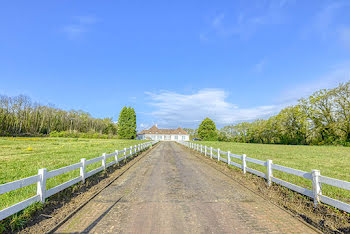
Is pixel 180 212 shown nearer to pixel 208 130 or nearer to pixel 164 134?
pixel 208 130

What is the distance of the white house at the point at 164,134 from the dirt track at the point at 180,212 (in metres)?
91.5

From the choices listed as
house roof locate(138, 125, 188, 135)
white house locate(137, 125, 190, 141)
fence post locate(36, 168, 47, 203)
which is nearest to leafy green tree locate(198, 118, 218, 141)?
white house locate(137, 125, 190, 141)

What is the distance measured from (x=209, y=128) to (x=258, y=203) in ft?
251

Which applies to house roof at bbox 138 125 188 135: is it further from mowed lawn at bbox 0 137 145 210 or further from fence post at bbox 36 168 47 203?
fence post at bbox 36 168 47 203

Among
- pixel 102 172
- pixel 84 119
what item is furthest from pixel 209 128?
pixel 102 172

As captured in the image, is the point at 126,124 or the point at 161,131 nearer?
the point at 126,124

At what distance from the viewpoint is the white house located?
99.1 metres

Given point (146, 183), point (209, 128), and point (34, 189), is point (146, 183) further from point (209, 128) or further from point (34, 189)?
point (209, 128)

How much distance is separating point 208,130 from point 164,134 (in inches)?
1075

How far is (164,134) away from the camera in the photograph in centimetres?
10100

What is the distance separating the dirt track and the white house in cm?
9148

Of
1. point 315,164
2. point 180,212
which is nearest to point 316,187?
point 180,212

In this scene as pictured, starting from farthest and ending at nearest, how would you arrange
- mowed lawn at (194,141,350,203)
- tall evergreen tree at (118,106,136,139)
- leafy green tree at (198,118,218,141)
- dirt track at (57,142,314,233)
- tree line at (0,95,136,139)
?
leafy green tree at (198,118,218,141)
tall evergreen tree at (118,106,136,139)
tree line at (0,95,136,139)
mowed lawn at (194,141,350,203)
dirt track at (57,142,314,233)

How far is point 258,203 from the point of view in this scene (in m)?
5.85
